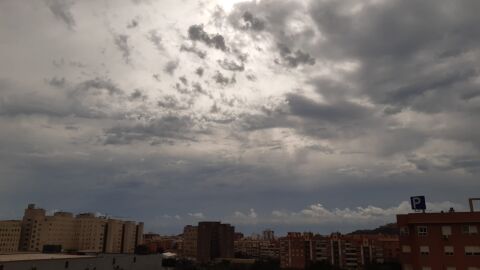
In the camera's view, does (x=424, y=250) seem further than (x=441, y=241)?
Yes

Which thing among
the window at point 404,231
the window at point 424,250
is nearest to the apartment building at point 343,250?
the window at point 404,231

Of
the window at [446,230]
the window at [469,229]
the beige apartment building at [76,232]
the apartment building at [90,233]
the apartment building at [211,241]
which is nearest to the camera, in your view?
the window at [469,229]

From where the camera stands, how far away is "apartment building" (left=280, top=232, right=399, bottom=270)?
137875 mm

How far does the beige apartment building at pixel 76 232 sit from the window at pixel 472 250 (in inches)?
5107

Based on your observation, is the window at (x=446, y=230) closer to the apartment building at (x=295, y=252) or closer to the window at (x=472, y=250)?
the window at (x=472, y=250)

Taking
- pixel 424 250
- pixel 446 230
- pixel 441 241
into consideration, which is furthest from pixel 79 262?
pixel 446 230

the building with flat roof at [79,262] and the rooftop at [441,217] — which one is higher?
the rooftop at [441,217]

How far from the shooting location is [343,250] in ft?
462

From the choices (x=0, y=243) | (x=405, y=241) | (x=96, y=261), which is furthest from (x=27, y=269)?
(x=0, y=243)

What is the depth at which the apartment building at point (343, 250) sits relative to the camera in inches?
5428

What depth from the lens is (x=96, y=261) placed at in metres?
66.4

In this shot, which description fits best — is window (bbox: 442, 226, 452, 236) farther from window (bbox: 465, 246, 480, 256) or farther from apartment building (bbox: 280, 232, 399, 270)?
apartment building (bbox: 280, 232, 399, 270)

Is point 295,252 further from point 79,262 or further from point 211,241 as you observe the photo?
point 79,262

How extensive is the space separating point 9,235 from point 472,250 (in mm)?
146081
